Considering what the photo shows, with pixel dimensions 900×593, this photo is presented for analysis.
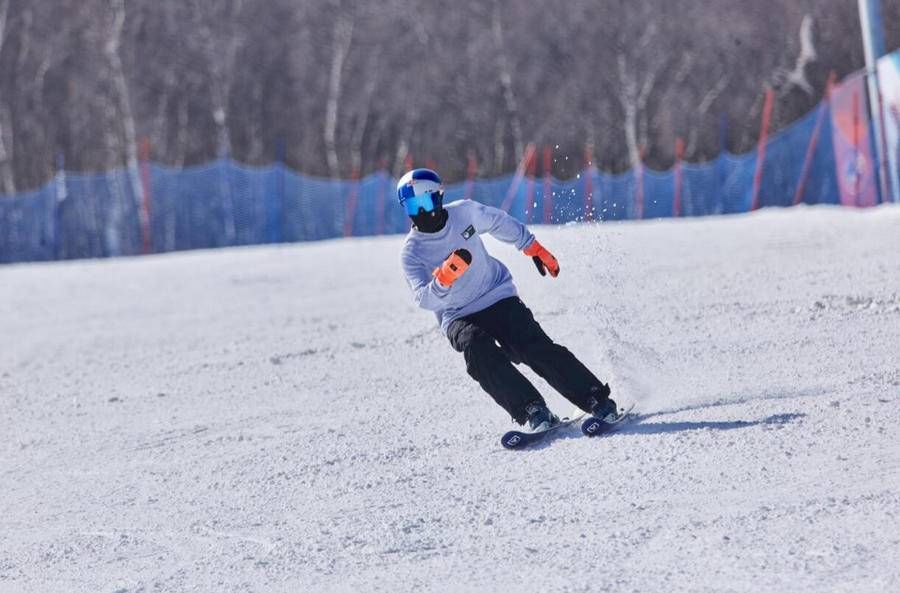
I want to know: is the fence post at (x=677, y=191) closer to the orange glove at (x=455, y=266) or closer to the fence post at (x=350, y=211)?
the fence post at (x=350, y=211)

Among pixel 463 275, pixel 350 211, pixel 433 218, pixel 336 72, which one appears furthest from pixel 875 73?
pixel 336 72

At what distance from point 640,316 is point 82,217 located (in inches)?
614

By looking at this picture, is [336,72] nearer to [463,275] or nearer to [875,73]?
[875,73]

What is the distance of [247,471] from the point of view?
19.3ft

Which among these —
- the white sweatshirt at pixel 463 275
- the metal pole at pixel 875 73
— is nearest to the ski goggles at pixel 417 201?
the white sweatshirt at pixel 463 275

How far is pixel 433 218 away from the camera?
585 cm

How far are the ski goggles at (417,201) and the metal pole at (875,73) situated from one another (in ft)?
38.6

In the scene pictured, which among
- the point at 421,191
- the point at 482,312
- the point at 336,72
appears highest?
the point at 336,72

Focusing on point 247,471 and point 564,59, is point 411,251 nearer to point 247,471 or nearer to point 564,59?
point 247,471

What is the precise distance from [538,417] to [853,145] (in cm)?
1300

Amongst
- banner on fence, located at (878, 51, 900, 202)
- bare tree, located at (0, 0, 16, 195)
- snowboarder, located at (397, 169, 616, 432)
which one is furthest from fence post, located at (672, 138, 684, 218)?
bare tree, located at (0, 0, 16, 195)

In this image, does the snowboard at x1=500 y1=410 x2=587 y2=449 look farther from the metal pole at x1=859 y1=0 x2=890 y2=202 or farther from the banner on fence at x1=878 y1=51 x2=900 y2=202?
the metal pole at x1=859 y1=0 x2=890 y2=202

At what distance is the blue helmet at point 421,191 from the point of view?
5793 millimetres

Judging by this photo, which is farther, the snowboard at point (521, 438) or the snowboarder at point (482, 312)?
the snowboarder at point (482, 312)
